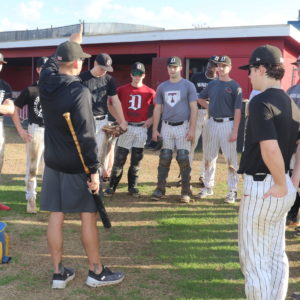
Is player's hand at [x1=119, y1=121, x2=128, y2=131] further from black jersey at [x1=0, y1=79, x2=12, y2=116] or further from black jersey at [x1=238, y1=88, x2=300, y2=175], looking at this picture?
black jersey at [x1=238, y1=88, x2=300, y2=175]

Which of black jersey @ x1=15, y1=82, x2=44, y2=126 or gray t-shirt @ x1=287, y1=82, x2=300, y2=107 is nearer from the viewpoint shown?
gray t-shirt @ x1=287, y1=82, x2=300, y2=107

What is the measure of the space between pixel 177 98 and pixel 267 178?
12.4 ft

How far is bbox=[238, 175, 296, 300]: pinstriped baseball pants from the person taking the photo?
2.82 metres

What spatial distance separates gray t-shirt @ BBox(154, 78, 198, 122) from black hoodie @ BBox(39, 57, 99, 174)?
121 inches

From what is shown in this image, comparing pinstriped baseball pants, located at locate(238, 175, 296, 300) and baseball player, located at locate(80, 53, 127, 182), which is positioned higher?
baseball player, located at locate(80, 53, 127, 182)

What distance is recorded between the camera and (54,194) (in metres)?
3.64

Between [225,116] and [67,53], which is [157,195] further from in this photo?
[67,53]

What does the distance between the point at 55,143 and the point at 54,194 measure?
48 centimetres

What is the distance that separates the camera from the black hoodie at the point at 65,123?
3391mm

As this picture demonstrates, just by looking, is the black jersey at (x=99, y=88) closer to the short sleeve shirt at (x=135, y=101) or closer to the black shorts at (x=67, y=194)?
the short sleeve shirt at (x=135, y=101)

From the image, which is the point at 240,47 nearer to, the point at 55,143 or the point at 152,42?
the point at 152,42

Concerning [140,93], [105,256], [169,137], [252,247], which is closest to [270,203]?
[252,247]

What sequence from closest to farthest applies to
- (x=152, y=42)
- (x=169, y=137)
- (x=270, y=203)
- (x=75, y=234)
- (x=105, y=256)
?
(x=270, y=203), (x=105, y=256), (x=75, y=234), (x=169, y=137), (x=152, y=42)

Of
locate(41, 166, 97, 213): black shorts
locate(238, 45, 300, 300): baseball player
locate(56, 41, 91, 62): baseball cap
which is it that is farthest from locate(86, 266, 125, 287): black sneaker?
locate(56, 41, 91, 62): baseball cap
